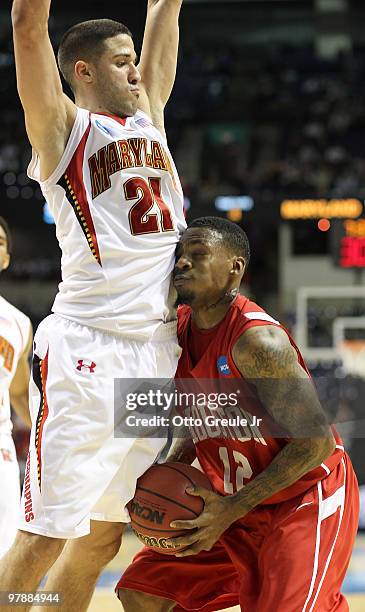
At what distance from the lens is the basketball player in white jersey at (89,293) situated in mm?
2768

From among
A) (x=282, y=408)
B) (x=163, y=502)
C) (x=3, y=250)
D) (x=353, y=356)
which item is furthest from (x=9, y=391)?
(x=353, y=356)

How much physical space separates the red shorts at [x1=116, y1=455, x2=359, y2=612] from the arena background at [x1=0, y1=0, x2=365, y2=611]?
366 inches

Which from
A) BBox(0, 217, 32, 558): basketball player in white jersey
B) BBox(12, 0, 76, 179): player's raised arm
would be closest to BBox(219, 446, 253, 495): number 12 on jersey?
BBox(0, 217, 32, 558): basketball player in white jersey

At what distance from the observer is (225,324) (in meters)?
2.94

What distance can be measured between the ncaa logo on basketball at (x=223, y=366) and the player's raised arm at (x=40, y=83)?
82cm

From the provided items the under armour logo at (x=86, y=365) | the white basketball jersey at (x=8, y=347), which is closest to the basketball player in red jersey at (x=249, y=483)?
the under armour logo at (x=86, y=365)

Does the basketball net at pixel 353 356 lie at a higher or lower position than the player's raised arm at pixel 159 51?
lower

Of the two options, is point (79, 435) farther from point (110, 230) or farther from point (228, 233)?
point (228, 233)

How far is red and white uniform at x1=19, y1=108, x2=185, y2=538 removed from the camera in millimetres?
2775

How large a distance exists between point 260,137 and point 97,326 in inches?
572

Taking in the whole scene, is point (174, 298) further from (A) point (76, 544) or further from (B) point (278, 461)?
(A) point (76, 544)

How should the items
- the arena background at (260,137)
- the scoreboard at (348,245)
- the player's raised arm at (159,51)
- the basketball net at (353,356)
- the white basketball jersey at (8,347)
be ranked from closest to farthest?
the player's raised arm at (159,51), the white basketball jersey at (8,347), the basketball net at (353,356), the scoreboard at (348,245), the arena background at (260,137)

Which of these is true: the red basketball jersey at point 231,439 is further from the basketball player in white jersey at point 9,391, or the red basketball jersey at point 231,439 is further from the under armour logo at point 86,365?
the basketball player in white jersey at point 9,391

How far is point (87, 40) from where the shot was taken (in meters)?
3.06
